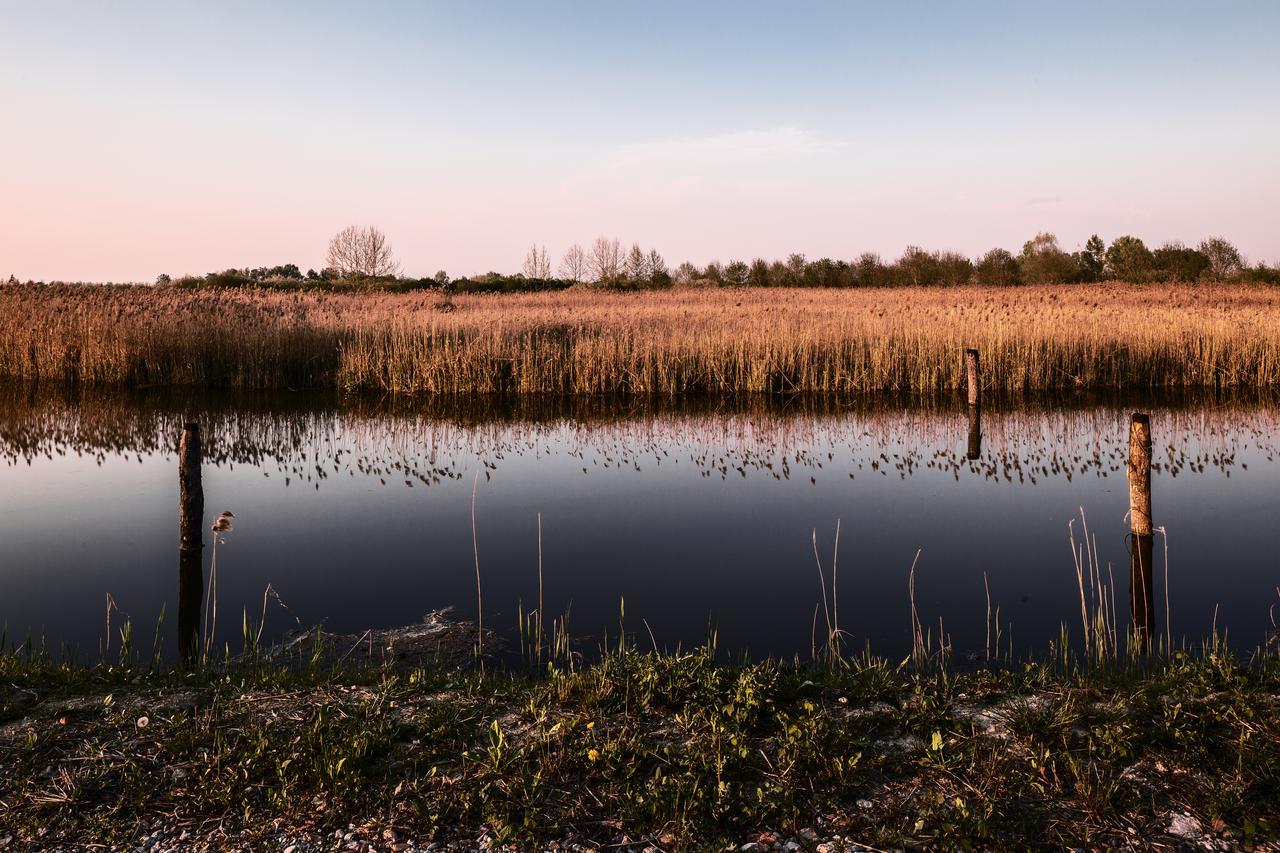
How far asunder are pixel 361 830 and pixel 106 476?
31.8ft

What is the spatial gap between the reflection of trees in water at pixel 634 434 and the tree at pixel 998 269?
37.6m

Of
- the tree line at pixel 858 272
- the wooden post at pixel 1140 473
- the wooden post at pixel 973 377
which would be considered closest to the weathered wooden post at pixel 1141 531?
the wooden post at pixel 1140 473

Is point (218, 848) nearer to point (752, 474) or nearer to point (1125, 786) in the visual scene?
point (1125, 786)

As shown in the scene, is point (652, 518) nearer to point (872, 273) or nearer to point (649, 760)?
point (649, 760)

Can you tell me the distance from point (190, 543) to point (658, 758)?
18.4 ft

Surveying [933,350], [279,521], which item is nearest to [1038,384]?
[933,350]

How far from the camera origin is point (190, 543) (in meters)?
7.58

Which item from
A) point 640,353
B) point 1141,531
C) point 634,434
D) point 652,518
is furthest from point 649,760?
point 640,353

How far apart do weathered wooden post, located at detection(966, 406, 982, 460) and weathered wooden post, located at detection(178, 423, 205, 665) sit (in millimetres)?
9215

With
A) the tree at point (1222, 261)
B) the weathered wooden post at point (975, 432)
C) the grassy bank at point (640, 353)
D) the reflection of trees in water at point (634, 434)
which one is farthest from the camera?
the tree at point (1222, 261)

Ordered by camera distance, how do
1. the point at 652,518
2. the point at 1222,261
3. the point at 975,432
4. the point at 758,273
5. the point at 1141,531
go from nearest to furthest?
the point at 1141,531 → the point at 652,518 → the point at 975,432 → the point at 1222,261 → the point at 758,273

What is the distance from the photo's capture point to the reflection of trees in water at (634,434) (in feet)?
37.7

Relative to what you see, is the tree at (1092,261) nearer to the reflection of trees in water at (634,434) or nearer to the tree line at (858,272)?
the tree line at (858,272)

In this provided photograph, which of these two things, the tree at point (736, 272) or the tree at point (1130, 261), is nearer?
the tree at point (1130, 261)
